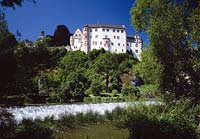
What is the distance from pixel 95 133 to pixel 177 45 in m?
6.10

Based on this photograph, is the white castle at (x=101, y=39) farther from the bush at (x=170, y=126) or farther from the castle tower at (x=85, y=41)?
the bush at (x=170, y=126)

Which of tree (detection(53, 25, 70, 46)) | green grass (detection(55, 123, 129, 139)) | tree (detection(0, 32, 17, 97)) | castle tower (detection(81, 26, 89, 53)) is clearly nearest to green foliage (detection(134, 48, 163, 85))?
green grass (detection(55, 123, 129, 139))

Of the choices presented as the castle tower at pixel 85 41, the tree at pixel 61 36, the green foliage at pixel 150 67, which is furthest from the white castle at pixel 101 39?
the green foliage at pixel 150 67

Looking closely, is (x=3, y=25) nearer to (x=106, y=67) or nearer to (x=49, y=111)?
(x=49, y=111)

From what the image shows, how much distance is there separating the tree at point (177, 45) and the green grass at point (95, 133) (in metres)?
3.30

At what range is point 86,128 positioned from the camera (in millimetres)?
19203

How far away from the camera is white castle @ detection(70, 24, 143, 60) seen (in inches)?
4013

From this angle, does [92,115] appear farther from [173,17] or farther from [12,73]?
[12,73]

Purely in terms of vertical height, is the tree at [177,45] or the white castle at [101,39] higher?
the white castle at [101,39]

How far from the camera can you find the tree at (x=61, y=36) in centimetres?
9957

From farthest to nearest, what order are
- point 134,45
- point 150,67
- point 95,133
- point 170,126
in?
point 134,45
point 95,133
point 150,67
point 170,126

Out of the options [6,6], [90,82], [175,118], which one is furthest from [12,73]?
[90,82]

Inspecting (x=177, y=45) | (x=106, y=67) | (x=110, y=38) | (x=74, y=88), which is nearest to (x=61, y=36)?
(x=110, y=38)

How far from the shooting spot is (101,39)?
10350cm
